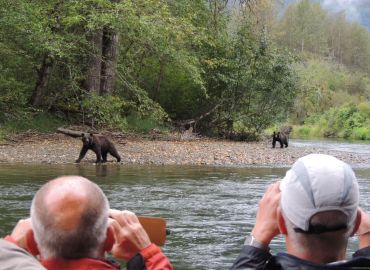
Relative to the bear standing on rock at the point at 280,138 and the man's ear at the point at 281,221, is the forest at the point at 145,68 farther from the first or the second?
the man's ear at the point at 281,221

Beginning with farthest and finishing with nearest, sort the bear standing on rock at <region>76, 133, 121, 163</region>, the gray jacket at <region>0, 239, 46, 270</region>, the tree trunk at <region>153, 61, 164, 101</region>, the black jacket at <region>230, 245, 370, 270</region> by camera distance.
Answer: the tree trunk at <region>153, 61, 164, 101</region>, the bear standing on rock at <region>76, 133, 121, 163</region>, the black jacket at <region>230, 245, 370, 270</region>, the gray jacket at <region>0, 239, 46, 270</region>

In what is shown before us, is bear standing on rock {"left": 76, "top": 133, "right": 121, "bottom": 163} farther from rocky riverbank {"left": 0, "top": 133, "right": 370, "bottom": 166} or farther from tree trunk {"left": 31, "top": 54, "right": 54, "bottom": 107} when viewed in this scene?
tree trunk {"left": 31, "top": 54, "right": 54, "bottom": 107}

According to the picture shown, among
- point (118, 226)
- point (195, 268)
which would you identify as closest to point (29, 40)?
point (195, 268)

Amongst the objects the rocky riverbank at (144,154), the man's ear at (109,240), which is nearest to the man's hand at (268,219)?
the man's ear at (109,240)

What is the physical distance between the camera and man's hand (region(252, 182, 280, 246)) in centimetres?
251

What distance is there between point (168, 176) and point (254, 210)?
4886 mm

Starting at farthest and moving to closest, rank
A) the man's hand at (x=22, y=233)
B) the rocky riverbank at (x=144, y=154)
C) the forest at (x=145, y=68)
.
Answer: the forest at (x=145, y=68) → the rocky riverbank at (x=144, y=154) → the man's hand at (x=22, y=233)

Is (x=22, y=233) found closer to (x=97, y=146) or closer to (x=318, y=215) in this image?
(x=318, y=215)

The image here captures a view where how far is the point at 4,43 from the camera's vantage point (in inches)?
813

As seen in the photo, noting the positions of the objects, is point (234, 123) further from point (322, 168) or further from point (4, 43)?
point (322, 168)

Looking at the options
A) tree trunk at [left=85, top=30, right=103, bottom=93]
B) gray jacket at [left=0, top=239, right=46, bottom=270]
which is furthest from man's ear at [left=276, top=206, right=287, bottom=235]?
tree trunk at [left=85, top=30, right=103, bottom=93]

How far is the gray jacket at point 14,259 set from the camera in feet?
6.45

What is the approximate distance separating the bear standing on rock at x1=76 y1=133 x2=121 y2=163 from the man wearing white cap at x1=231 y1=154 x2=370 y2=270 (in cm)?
1420

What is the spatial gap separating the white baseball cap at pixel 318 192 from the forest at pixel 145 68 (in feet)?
57.8
